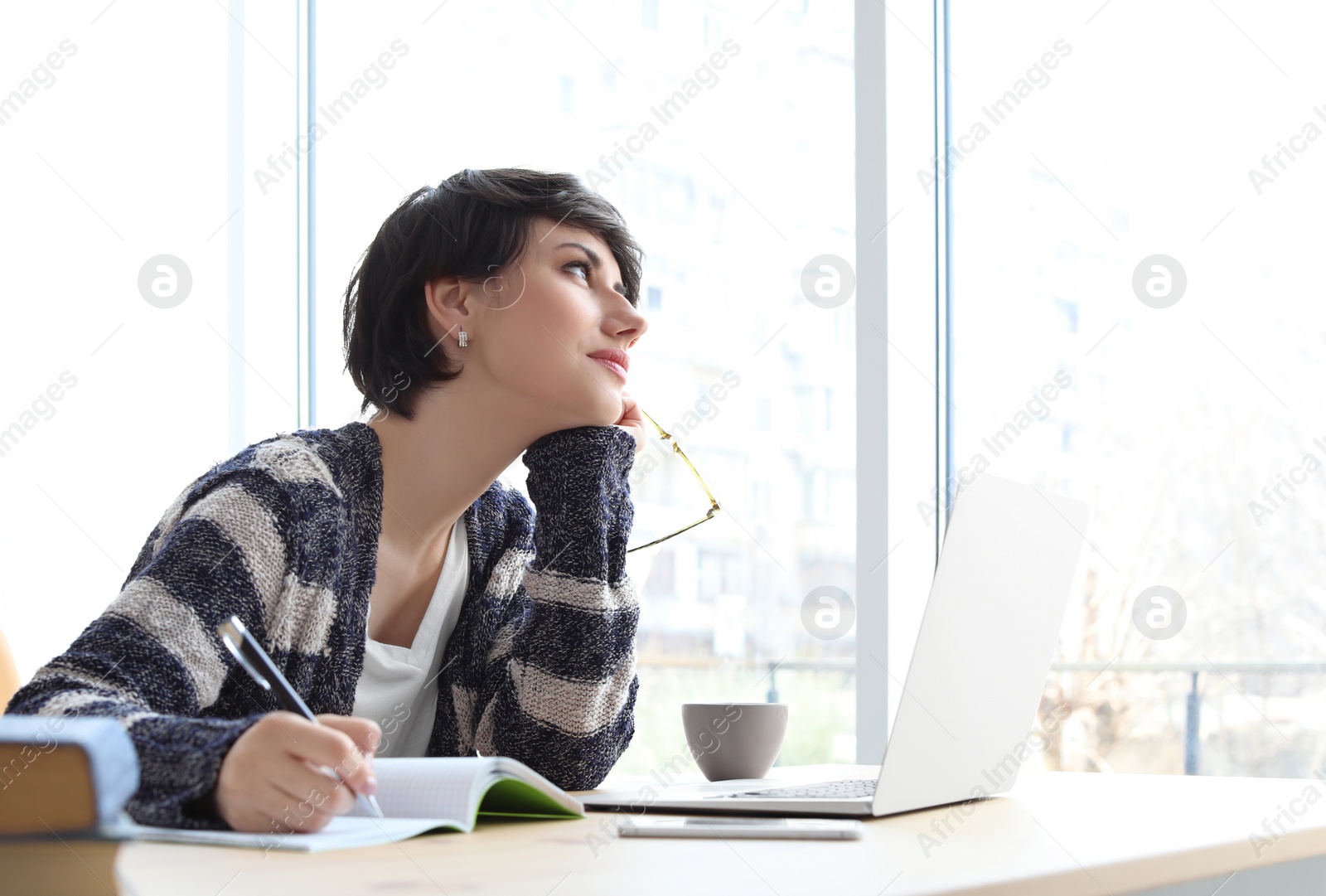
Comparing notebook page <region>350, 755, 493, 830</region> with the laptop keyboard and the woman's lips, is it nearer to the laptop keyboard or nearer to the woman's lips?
the laptop keyboard

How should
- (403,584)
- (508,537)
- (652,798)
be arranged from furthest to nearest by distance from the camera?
(508,537)
(403,584)
(652,798)

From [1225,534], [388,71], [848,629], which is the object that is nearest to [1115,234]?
[1225,534]

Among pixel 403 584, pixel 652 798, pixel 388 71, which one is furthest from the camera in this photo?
pixel 388 71

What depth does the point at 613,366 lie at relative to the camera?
135 cm

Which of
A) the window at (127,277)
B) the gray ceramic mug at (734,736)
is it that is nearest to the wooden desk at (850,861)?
the gray ceramic mug at (734,736)

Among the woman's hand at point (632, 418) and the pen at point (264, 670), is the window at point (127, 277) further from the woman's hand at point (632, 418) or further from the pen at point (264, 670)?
the pen at point (264, 670)

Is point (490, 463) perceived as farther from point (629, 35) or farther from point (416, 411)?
point (629, 35)

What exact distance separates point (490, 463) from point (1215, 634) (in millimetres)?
1133

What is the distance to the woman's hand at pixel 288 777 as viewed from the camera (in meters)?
0.65

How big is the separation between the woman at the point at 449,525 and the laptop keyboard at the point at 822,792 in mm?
300

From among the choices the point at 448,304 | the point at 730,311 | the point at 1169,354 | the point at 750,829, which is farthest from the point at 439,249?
the point at 1169,354

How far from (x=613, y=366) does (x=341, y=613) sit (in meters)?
0.44

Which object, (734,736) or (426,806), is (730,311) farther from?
(426,806)

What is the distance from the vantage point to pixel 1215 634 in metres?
1.69
